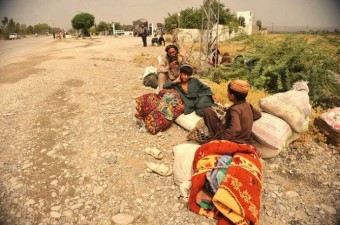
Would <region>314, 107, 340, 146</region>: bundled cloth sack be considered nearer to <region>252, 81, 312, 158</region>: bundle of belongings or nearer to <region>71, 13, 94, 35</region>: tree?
<region>252, 81, 312, 158</region>: bundle of belongings

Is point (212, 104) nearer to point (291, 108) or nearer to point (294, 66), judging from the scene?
point (291, 108)

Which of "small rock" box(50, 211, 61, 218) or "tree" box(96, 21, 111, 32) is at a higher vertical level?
"tree" box(96, 21, 111, 32)

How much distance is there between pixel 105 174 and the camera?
340 centimetres

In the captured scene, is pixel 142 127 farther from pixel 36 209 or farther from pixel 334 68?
pixel 334 68

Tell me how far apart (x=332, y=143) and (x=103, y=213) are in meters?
3.60

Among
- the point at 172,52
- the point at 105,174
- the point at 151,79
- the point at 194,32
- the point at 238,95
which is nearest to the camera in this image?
the point at 238,95

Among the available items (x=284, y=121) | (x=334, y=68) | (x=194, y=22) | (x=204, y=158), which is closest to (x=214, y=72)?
(x=334, y=68)

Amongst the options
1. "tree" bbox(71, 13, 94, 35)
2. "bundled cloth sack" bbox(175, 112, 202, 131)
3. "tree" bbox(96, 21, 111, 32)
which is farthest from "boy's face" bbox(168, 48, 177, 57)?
"tree" bbox(96, 21, 111, 32)

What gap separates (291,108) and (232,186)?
1.82m

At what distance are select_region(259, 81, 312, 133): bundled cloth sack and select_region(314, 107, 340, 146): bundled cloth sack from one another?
0.48m

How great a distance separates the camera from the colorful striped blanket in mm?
2377

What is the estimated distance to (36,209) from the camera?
112 inches

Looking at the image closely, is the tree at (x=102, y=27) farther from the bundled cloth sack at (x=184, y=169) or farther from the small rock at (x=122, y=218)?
the small rock at (x=122, y=218)

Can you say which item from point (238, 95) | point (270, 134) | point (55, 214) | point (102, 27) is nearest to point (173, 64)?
point (238, 95)
